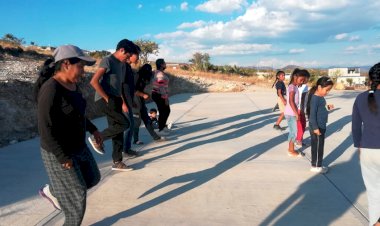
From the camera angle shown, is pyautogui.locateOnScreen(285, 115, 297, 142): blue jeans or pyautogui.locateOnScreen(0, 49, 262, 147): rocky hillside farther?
pyautogui.locateOnScreen(0, 49, 262, 147): rocky hillside

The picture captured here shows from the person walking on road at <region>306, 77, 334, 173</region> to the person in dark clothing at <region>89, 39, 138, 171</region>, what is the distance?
2.63 m

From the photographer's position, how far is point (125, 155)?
265 inches

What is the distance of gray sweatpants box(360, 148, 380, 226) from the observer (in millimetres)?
3379

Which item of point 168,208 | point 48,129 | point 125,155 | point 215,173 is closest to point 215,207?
point 168,208

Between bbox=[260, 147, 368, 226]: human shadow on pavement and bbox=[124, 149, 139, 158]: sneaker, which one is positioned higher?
bbox=[124, 149, 139, 158]: sneaker

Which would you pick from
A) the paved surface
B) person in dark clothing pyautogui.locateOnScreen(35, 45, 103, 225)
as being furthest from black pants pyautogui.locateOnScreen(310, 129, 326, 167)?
person in dark clothing pyautogui.locateOnScreen(35, 45, 103, 225)

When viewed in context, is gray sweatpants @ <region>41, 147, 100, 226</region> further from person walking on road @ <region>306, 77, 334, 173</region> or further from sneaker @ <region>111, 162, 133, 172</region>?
person walking on road @ <region>306, 77, 334, 173</region>

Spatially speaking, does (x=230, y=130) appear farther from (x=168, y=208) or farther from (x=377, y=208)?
(x=377, y=208)

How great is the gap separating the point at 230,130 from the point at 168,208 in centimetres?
588

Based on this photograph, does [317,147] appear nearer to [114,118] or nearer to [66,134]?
[114,118]

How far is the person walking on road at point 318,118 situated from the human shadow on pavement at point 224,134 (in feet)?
8.23

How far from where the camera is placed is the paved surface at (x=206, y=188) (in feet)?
13.6

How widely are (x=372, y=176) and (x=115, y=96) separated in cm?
357

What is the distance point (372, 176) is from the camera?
3.41 meters
